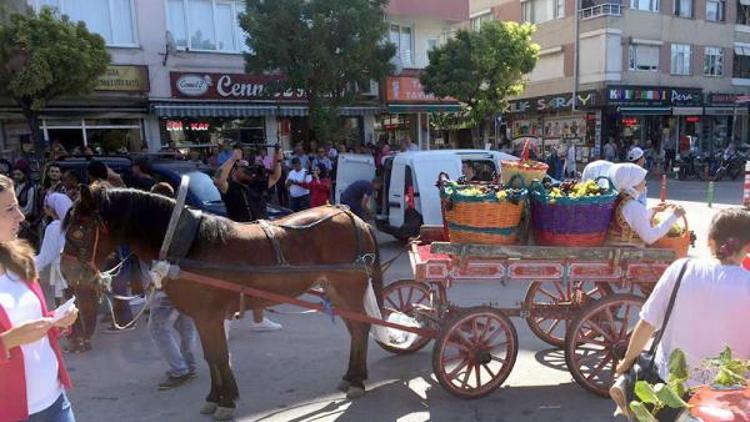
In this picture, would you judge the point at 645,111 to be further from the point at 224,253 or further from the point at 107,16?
the point at 224,253

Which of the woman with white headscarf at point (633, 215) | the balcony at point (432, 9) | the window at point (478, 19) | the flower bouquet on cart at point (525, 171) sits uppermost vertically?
the window at point (478, 19)

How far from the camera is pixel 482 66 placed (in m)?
20.0

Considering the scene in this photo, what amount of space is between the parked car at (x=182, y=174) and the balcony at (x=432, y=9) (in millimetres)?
12993

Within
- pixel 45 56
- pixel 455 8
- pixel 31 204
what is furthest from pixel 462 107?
pixel 31 204

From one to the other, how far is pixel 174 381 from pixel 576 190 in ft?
11.7

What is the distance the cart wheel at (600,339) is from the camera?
406 cm

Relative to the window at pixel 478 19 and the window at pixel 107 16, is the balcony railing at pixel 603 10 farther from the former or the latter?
the window at pixel 107 16

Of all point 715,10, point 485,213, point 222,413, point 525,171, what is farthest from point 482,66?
point 715,10

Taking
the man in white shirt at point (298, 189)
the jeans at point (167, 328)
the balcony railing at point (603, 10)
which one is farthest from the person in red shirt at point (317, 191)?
the balcony railing at point (603, 10)

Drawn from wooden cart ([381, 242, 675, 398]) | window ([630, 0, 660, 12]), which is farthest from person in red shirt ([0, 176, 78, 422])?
window ([630, 0, 660, 12])

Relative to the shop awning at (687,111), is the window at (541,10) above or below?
above

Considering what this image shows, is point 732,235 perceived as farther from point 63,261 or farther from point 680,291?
point 63,261

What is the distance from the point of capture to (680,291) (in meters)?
2.35

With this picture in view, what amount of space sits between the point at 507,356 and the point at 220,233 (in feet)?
7.63
